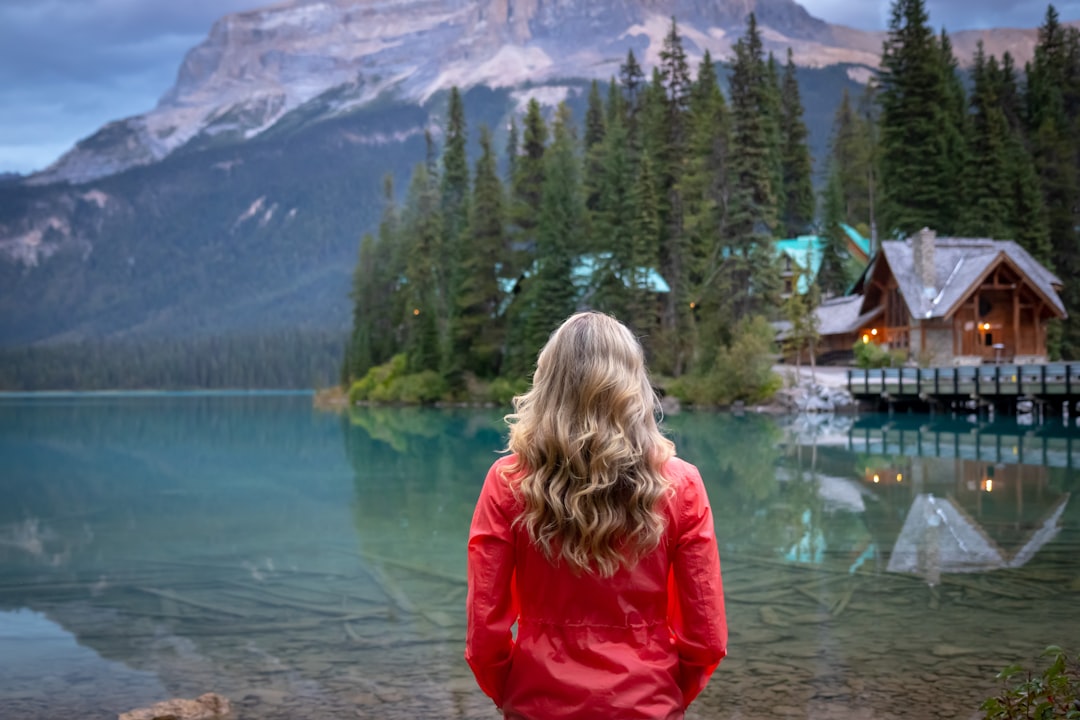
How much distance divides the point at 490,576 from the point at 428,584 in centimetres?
869

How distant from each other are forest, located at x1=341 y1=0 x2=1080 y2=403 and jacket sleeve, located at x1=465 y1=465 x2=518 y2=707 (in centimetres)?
4106

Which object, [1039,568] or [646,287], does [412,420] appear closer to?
[646,287]

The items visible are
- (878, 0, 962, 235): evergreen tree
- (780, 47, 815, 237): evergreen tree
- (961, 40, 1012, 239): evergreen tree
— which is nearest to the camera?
(961, 40, 1012, 239): evergreen tree

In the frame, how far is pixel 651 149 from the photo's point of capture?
54531 millimetres

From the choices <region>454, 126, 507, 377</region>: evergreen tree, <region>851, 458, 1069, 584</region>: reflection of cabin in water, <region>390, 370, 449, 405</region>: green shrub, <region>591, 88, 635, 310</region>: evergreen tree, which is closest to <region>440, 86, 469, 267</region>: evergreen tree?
<region>454, 126, 507, 377</region>: evergreen tree

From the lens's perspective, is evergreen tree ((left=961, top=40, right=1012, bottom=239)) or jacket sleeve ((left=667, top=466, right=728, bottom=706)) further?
evergreen tree ((left=961, top=40, right=1012, bottom=239))

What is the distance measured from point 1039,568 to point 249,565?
9.17 metres

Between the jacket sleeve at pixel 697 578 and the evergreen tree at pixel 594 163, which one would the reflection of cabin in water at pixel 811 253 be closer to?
the evergreen tree at pixel 594 163

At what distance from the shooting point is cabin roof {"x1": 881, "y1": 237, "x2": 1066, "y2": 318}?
43.0m

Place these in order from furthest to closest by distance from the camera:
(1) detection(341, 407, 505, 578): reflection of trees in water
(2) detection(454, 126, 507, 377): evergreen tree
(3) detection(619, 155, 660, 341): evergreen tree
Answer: (2) detection(454, 126, 507, 377): evergreen tree < (3) detection(619, 155, 660, 341): evergreen tree < (1) detection(341, 407, 505, 578): reflection of trees in water

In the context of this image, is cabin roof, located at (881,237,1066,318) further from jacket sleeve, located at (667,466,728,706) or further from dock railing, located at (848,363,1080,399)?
jacket sleeve, located at (667,466,728,706)

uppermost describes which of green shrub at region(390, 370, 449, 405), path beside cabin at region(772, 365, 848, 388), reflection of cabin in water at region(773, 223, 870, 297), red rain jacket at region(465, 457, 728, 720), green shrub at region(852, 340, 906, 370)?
reflection of cabin in water at region(773, 223, 870, 297)

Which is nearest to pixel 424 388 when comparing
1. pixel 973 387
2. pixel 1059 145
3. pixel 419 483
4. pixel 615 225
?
pixel 615 225

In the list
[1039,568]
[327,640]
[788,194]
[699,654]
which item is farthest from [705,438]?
[788,194]
